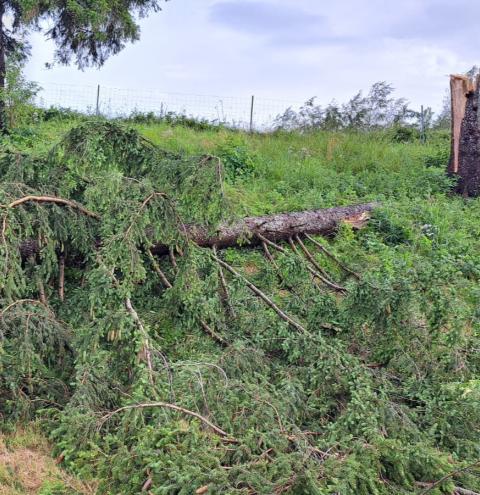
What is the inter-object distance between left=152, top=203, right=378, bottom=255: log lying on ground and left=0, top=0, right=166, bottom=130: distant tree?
6947mm

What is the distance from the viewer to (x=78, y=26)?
439 inches

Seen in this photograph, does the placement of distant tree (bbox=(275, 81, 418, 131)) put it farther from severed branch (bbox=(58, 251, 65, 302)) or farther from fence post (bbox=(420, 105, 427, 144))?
severed branch (bbox=(58, 251, 65, 302))

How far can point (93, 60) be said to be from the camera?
1205cm

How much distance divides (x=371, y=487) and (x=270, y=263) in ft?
8.71

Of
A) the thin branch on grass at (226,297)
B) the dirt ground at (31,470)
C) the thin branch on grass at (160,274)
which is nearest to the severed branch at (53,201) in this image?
the thin branch on grass at (160,274)

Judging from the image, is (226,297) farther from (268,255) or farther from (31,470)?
(31,470)

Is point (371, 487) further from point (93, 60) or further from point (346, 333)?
point (93, 60)

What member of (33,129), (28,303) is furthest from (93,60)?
(28,303)

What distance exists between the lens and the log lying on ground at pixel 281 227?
14.9ft

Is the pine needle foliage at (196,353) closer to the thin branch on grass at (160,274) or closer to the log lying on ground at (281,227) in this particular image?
the thin branch on grass at (160,274)

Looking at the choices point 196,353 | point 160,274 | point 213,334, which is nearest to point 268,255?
point 160,274

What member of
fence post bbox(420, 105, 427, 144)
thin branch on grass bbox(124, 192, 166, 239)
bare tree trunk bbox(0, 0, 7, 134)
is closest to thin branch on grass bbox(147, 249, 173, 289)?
thin branch on grass bbox(124, 192, 166, 239)

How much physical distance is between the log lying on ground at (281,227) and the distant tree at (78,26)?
695 centimetres

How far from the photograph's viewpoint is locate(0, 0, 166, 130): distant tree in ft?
34.5
